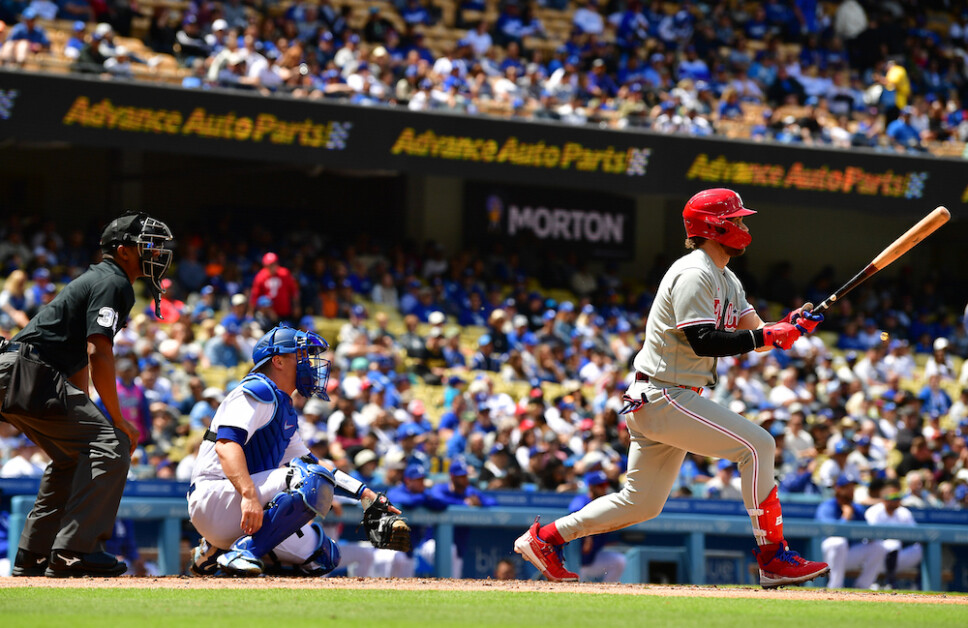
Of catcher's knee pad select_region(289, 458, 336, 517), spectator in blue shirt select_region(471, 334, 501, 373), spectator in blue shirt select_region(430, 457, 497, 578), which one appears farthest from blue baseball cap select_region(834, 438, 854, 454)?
catcher's knee pad select_region(289, 458, 336, 517)

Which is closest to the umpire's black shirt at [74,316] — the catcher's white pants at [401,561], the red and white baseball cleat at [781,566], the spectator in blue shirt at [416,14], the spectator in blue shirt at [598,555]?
the red and white baseball cleat at [781,566]

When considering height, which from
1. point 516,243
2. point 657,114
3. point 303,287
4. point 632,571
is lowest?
point 632,571

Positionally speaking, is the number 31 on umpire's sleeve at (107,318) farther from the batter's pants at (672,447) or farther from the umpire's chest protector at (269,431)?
the batter's pants at (672,447)

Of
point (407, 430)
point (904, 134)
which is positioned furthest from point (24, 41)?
point (904, 134)

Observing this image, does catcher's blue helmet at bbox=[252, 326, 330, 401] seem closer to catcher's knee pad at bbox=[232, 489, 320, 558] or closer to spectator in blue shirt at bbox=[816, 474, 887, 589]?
catcher's knee pad at bbox=[232, 489, 320, 558]

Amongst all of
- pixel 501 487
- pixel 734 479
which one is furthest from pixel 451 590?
pixel 734 479

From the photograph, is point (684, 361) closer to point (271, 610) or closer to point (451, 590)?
point (451, 590)
